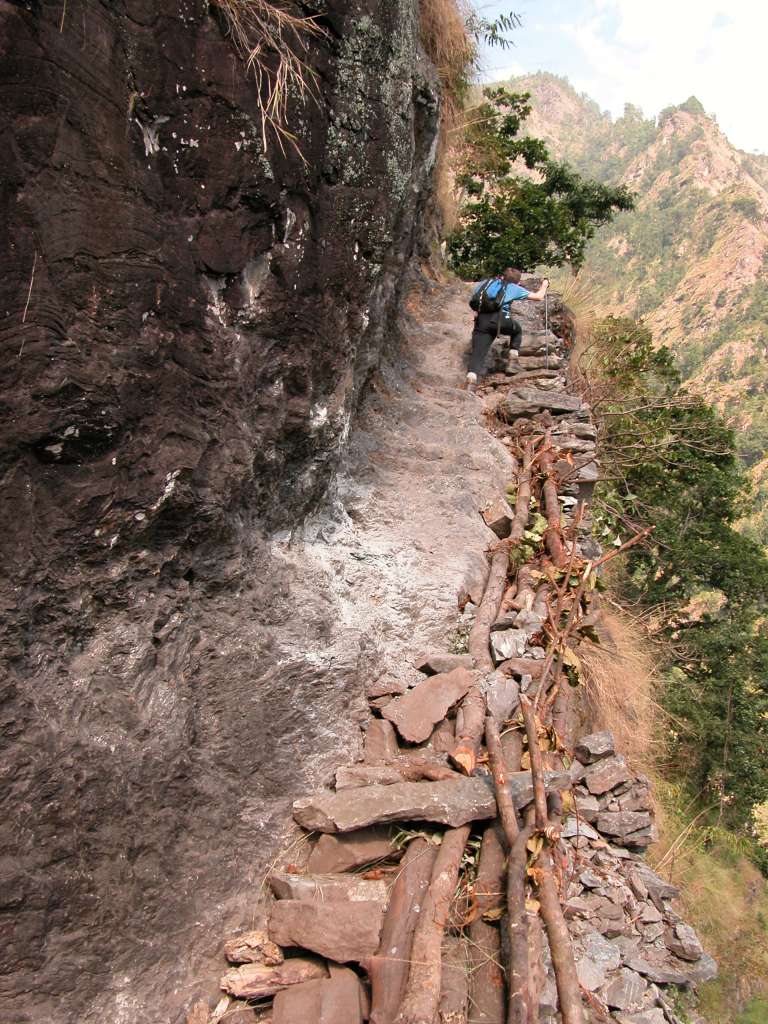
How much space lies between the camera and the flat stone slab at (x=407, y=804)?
3100 mm

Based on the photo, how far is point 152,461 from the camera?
2.88m

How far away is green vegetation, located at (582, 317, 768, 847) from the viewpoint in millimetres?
9367

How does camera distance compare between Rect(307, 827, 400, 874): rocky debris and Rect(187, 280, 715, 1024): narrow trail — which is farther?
Rect(307, 827, 400, 874): rocky debris

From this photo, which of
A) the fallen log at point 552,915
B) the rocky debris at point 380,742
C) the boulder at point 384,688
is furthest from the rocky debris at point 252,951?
the boulder at point 384,688

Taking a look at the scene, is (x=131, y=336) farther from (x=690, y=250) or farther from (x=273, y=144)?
(x=690, y=250)

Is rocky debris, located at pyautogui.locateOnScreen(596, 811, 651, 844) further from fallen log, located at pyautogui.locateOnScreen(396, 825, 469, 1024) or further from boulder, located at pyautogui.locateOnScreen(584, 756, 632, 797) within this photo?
fallen log, located at pyautogui.locateOnScreen(396, 825, 469, 1024)

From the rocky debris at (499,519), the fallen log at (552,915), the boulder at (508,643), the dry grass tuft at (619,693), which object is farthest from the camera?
the rocky debris at (499,519)

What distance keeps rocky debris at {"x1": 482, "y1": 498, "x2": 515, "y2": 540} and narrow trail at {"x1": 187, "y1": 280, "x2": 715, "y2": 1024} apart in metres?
0.02

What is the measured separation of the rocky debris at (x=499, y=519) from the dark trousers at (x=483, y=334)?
7.16 ft

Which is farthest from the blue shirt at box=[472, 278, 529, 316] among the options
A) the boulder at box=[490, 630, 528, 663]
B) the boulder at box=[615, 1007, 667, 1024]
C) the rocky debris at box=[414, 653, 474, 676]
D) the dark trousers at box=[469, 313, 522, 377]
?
the boulder at box=[615, 1007, 667, 1024]

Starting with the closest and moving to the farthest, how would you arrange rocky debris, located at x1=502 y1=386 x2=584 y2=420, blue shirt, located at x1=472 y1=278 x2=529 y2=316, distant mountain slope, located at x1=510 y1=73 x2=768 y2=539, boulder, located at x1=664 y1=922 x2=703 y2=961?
boulder, located at x1=664 y1=922 x2=703 y2=961, rocky debris, located at x1=502 y1=386 x2=584 y2=420, blue shirt, located at x1=472 y1=278 x2=529 y2=316, distant mountain slope, located at x1=510 y1=73 x2=768 y2=539

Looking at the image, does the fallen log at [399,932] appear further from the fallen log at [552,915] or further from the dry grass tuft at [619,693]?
the dry grass tuft at [619,693]

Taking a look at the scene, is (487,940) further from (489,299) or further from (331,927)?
(489,299)

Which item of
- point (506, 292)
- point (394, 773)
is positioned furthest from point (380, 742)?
point (506, 292)
